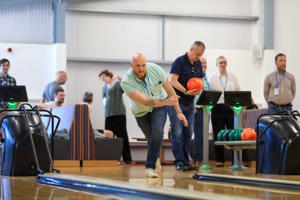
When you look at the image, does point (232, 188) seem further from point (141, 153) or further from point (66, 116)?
point (141, 153)

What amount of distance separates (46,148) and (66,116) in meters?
3.85

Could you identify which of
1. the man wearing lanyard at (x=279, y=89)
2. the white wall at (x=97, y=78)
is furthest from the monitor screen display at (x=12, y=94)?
the white wall at (x=97, y=78)

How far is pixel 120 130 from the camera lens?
12469 millimetres

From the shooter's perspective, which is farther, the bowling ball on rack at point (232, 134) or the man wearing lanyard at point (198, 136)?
the man wearing lanyard at point (198, 136)

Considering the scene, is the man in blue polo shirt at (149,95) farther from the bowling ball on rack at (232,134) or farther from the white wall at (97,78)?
the white wall at (97,78)

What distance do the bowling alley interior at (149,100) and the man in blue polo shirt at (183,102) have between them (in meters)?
0.02

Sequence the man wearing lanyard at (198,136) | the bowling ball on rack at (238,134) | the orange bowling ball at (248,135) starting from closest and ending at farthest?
the orange bowling ball at (248,135), the bowling ball on rack at (238,134), the man wearing lanyard at (198,136)

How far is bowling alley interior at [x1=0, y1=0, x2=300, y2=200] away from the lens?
20.9 ft

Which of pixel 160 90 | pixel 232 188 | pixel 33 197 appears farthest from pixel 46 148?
pixel 33 197

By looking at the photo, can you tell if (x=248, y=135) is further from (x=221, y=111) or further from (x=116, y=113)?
(x=116, y=113)

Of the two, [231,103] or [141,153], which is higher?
[231,103]

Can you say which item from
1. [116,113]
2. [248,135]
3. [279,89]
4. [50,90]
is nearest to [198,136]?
[248,135]

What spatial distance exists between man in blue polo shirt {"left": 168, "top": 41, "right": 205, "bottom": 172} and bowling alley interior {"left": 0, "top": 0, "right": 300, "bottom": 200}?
15 mm

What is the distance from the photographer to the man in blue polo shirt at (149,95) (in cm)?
653
